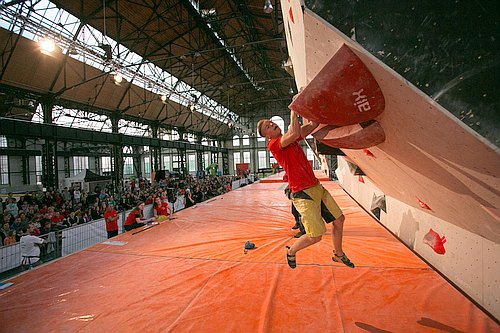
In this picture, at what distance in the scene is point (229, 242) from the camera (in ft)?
14.7

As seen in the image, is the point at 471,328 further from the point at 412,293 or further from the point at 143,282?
the point at 143,282

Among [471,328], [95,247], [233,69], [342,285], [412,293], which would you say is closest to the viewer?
[471,328]

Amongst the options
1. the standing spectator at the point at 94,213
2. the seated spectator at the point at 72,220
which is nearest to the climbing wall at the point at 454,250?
the seated spectator at the point at 72,220

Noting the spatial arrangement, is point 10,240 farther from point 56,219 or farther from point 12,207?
point 12,207

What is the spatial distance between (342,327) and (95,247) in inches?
171

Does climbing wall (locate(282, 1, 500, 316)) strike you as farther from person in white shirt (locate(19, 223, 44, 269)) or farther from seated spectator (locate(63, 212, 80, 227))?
seated spectator (locate(63, 212, 80, 227))

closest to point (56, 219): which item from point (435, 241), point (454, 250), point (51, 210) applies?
point (51, 210)

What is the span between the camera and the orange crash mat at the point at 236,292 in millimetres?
2236

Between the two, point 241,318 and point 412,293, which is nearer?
point 241,318

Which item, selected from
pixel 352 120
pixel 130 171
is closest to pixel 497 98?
pixel 352 120

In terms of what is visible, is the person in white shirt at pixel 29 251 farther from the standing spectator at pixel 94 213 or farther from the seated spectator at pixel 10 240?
the standing spectator at pixel 94 213

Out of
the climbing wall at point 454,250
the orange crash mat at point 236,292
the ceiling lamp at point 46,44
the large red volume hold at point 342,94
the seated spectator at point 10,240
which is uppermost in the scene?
the ceiling lamp at point 46,44

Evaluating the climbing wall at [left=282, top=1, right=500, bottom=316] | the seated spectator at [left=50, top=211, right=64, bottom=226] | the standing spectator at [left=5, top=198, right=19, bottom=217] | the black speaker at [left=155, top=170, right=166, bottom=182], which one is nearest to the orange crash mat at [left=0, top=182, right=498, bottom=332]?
the climbing wall at [left=282, top=1, right=500, bottom=316]

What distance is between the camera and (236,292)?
278cm
